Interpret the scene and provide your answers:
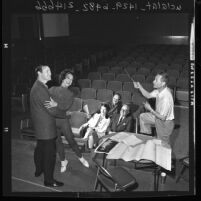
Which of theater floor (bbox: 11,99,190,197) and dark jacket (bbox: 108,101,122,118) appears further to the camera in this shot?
dark jacket (bbox: 108,101,122,118)

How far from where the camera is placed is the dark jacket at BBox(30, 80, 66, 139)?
3814 mm

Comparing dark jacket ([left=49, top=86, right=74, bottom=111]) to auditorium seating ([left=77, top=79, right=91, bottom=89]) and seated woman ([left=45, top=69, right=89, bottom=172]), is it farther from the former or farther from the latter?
auditorium seating ([left=77, top=79, right=91, bottom=89])

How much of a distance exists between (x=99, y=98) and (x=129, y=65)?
51 cm

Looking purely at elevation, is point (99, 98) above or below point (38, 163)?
above

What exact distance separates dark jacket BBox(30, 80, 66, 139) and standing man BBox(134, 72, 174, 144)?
0.88 m

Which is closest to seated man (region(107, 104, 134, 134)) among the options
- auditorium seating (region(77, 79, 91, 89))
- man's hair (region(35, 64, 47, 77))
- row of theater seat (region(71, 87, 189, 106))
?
row of theater seat (region(71, 87, 189, 106))

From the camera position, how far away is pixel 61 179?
12.7ft

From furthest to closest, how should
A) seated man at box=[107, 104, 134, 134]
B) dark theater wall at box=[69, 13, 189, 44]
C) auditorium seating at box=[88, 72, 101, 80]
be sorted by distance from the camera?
1. auditorium seating at box=[88, 72, 101, 80]
2. seated man at box=[107, 104, 134, 134]
3. dark theater wall at box=[69, 13, 189, 44]

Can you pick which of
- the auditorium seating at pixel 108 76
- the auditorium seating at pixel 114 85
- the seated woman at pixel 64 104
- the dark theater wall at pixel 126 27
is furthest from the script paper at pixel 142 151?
the dark theater wall at pixel 126 27

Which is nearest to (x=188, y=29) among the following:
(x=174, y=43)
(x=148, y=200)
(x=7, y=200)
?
(x=174, y=43)

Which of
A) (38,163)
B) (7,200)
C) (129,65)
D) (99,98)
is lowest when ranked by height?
(7,200)

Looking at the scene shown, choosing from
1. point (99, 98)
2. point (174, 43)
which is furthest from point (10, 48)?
point (174, 43)

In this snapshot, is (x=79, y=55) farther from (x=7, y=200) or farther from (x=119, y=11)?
(x=7, y=200)

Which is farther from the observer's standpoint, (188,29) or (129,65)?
(129,65)
